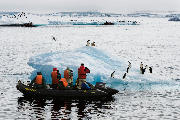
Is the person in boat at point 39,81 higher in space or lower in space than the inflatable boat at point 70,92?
higher

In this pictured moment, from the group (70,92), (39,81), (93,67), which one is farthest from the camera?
(93,67)

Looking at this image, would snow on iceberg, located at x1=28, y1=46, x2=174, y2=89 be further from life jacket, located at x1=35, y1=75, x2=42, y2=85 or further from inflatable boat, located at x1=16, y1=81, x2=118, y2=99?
life jacket, located at x1=35, y1=75, x2=42, y2=85

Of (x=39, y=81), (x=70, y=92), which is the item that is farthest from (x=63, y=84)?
(x=39, y=81)

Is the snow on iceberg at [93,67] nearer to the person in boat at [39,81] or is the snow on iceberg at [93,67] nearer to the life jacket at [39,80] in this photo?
the person in boat at [39,81]

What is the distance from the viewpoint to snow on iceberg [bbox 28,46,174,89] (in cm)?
3409

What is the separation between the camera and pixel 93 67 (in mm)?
35500

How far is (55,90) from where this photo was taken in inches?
1147

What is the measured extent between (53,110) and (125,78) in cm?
1162

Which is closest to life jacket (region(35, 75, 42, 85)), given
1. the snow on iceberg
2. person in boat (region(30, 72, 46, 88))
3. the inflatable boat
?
person in boat (region(30, 72, 46, 88))

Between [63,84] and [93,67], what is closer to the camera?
[63,84]

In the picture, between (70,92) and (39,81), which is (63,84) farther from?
(39,81)

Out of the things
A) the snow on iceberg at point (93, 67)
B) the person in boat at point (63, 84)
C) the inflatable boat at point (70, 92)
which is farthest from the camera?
the snow on iceberg at point (93, 67)

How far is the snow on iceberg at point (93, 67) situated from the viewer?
34.1 m

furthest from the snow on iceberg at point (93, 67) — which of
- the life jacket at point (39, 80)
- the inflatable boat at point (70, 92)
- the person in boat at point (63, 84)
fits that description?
the person in boat at point (63, 84)
